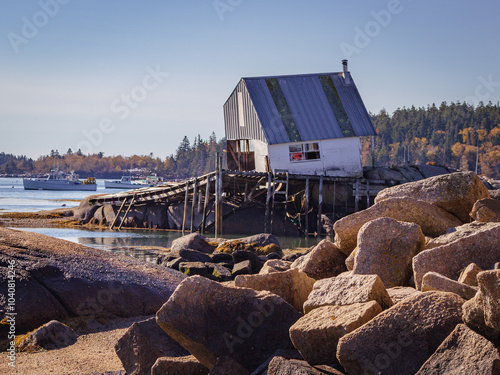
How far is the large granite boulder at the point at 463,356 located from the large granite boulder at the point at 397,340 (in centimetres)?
20

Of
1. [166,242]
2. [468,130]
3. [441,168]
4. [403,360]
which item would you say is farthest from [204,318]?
[468,130]

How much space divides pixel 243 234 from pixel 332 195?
5445mm

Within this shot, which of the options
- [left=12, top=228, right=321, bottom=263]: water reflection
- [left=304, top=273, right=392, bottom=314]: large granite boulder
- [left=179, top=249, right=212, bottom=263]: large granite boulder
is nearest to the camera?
[left=304, top=273, right=392, bottom=314]: large granite boulder

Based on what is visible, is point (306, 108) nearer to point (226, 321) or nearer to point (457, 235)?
point (457, 235)

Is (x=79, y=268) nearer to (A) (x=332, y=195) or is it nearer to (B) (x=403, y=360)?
(B) (x=403, y=360)

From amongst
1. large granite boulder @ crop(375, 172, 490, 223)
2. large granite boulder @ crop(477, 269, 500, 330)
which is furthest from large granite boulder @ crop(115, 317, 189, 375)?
large granite boulder @ crop(375, 172, 490, 223)

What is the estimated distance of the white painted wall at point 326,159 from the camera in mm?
34031

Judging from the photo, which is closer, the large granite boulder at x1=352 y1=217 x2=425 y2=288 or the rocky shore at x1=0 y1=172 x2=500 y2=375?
the rocky shore at x1=0 y1=172 x2=500 y2=375

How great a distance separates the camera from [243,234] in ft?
112

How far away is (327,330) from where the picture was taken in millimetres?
5992

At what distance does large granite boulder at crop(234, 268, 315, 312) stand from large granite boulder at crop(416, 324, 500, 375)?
2427 mm

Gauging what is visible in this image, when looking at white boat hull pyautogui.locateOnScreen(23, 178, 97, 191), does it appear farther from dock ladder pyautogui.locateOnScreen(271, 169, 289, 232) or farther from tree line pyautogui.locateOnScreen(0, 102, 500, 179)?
dock ladder pyautogui.locateOnScreen(271, 169, 289, 232)

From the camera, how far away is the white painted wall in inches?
1340

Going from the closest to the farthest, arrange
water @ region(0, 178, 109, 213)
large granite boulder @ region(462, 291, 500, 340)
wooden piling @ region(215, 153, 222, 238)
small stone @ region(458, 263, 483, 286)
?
large granite boulder @ region(462, 291, 500, 340)
small stone @ region(458, 263, 483, 286)
wooden piling @ region(215, 153, 222, 238)
water @ region(0, 178, 109, 213)
